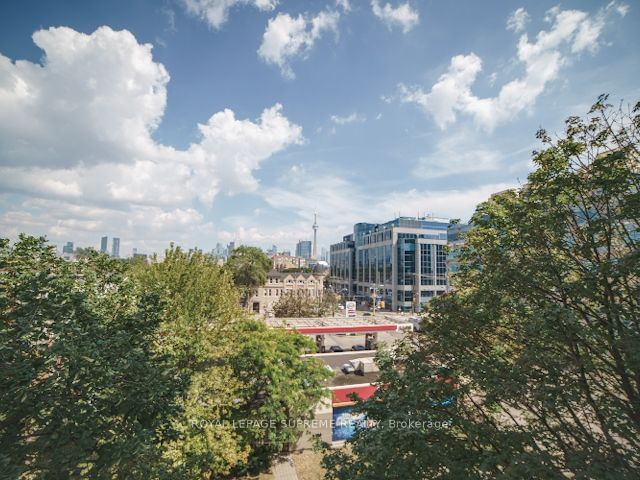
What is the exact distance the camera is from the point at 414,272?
70.6m

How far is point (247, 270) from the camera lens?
58.2m

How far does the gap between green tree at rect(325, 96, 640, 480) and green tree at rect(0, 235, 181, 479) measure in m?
4.66

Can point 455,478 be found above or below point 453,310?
below

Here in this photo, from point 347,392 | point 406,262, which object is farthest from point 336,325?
point 406,262

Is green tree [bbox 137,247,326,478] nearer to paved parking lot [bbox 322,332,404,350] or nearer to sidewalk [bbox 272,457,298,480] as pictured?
sidewalk [bbox 272,457,298,480]

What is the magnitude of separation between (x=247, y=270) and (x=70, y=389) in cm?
5231

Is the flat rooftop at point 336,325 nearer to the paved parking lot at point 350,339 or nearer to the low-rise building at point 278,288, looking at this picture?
the paved parking lot at point 350,339

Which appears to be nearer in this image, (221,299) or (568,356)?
(568,356)

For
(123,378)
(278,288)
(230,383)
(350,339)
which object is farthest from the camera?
(278,288)

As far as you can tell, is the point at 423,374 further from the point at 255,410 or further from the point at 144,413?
the point at 255,410

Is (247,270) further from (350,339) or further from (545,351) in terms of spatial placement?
(545,351)

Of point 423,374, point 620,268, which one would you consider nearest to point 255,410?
point 423,374

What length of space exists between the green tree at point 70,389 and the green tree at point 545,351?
184 inches

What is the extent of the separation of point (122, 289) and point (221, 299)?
756 centimetres
